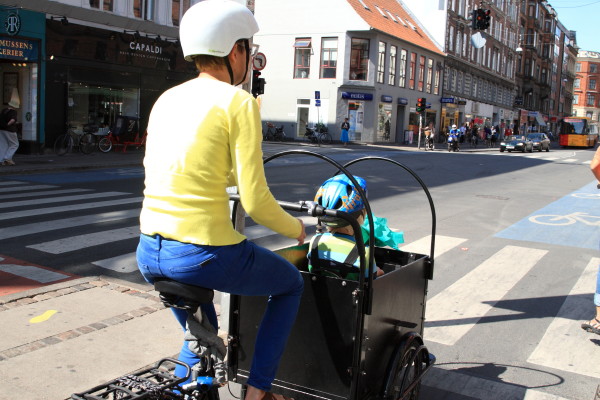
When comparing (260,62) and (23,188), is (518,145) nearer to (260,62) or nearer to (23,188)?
(260,62)

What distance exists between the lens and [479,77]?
58.9 m

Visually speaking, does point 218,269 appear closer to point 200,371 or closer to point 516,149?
point 200,371

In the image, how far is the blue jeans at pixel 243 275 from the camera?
6.89ft

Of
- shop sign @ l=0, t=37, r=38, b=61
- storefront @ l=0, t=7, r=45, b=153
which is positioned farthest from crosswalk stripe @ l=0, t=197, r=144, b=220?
storefront @ l=0, t=7, r=45, b=153

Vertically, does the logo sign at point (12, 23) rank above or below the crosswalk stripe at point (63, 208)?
above

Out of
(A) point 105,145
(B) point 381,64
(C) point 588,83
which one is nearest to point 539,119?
(C) point 588,83

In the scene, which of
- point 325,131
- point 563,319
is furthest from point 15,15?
point 325,131

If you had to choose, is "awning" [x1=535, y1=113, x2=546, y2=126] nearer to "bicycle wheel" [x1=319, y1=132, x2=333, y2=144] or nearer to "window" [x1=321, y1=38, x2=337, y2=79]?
"window" [x1=321, y1=38, x2=337, y2=79]

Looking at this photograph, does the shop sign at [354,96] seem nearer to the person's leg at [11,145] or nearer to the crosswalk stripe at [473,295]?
the person's leg at [11,145]

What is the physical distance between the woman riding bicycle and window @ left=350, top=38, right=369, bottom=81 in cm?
3796

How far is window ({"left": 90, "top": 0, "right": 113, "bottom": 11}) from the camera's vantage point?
20.3 metres

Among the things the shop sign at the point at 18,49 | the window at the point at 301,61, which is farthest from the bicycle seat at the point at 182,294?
the window at the point at 301,61

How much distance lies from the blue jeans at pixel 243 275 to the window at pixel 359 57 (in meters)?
37.9

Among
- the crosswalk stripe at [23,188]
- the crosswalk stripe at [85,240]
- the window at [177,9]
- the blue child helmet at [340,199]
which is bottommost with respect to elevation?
the crosswalk stripe at [85,240]
